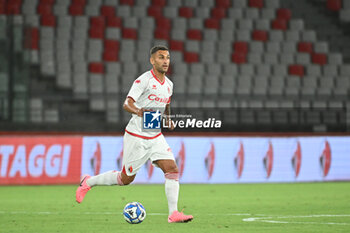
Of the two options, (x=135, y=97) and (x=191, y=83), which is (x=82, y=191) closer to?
(x=135, y=97)

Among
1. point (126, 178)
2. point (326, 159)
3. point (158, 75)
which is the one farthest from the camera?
point (326, 159)

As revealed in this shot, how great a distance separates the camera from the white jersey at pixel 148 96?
8.25 metres

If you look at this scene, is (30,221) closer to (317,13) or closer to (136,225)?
(136,225)

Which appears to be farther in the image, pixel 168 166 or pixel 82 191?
pixel 82 191

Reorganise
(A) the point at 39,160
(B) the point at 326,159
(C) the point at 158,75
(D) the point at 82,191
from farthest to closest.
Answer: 1. (B) the point at 326,159
2. (A) the point at 39,160
3. (D) the point at 82,191
4. (C) the point at 158,75

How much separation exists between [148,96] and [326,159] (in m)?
9.85

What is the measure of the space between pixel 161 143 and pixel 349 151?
9926 millimetres

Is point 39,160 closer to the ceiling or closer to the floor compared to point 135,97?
closer to the floor

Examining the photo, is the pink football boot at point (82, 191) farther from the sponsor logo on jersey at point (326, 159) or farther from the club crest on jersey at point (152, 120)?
the sponsor logo on jersey at point (326, 159)

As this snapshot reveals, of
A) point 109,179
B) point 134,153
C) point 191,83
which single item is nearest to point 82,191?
point 109,179

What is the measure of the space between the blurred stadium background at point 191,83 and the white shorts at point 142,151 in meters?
7.91

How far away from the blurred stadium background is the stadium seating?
0.04m

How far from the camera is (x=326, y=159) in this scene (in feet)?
56.2

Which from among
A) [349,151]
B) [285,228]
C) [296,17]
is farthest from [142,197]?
[296,17]
